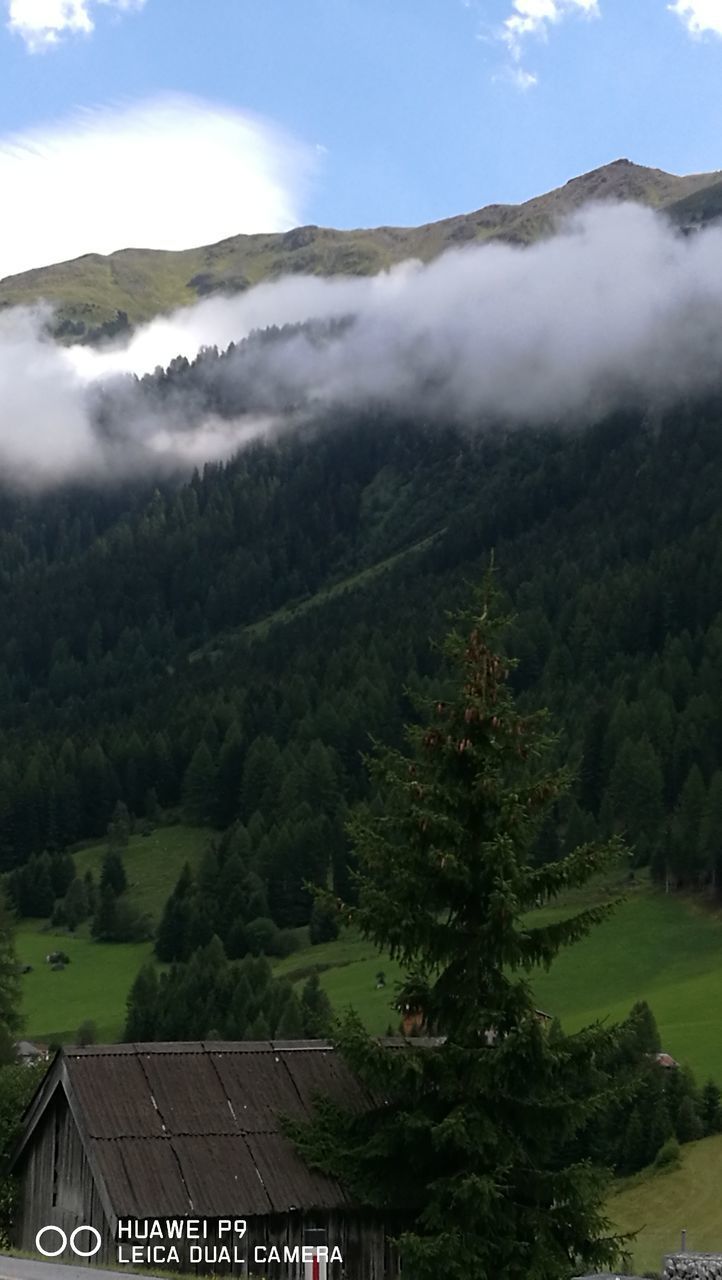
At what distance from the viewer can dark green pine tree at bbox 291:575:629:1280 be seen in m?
26.1

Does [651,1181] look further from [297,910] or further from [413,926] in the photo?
[297,910]

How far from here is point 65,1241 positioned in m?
30.4

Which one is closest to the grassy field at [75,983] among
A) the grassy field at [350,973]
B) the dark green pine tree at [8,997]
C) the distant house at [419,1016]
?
the grassy field at [350,973]

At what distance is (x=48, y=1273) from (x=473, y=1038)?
8223 mm

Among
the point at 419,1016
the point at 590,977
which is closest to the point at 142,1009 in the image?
the point at 590,977

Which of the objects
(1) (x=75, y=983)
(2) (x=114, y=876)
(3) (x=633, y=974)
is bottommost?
(3) (x=633, y=974)

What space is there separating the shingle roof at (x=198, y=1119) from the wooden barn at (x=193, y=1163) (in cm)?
2

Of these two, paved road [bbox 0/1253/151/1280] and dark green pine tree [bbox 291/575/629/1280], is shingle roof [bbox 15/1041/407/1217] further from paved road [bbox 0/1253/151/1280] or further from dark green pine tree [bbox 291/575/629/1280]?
paved road [bbox 0/1253/151/1280]

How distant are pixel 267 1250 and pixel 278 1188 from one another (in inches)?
49.7

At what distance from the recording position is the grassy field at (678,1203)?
65562mm

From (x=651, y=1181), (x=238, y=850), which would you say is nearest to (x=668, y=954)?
(x=651, y=1181)

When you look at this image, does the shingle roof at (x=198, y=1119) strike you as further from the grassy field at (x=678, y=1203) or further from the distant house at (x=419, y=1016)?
the grassy field at (x=678, y=1203)

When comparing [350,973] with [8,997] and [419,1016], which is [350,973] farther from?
[419,1016]

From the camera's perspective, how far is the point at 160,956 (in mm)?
171125
